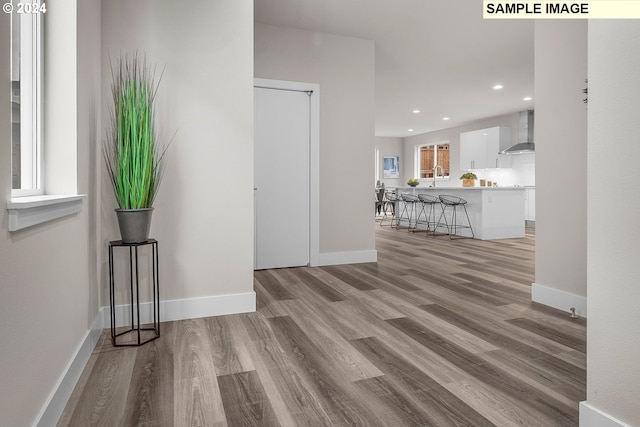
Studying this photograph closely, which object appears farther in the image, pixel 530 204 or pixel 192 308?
pixel 530 204

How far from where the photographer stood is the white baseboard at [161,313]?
158 centimetres

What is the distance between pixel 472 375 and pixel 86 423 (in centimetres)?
158

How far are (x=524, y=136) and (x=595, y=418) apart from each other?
884 centimetres

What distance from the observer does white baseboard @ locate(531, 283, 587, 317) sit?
8.37 ft

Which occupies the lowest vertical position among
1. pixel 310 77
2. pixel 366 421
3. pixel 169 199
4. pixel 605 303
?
pixel 366 421

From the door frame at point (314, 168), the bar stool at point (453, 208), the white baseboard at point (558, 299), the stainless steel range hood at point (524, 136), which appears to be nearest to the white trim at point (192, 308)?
the door frame at point (314, 168)

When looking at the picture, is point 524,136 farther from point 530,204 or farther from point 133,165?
point 133,165

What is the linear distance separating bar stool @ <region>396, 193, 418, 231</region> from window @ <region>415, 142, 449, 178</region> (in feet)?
12.7

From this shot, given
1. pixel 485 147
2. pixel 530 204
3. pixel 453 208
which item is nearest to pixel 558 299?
pixel 453 208

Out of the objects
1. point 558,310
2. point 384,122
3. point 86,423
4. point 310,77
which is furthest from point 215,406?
point 384,122

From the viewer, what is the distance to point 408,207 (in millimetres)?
8656

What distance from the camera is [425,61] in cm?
545

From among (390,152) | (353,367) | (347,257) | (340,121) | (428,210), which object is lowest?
(353,367)

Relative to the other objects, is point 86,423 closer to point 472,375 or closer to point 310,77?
point 472,375
